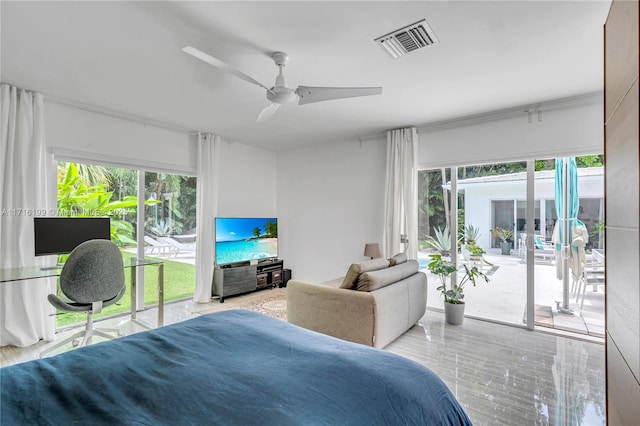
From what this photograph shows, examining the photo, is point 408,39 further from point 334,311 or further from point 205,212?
point 205,212

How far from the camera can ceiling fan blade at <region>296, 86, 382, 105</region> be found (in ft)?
7.85

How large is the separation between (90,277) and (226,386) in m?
2.25

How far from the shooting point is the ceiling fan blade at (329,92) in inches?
94.3

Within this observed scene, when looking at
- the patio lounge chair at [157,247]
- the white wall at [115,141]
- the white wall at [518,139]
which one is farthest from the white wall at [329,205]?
the patio lounge chair at [157,247]

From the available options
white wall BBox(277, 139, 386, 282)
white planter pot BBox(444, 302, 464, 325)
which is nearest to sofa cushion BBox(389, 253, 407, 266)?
white planter pot BBox(444, 302, 464, 325)

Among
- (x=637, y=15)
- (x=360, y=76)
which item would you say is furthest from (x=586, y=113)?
(x=637, y=15)

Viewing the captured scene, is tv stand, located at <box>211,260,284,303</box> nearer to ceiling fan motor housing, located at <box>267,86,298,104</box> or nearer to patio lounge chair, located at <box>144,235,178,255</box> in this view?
patio lounge chair, located at <box>144,235,178,255</box>

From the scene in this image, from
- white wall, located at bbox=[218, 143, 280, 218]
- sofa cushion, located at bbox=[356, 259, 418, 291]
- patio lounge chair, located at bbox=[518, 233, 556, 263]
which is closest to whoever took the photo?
sofa cushion, located at bbox=[356, 259, 418, 291]

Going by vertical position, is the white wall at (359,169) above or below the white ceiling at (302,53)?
below

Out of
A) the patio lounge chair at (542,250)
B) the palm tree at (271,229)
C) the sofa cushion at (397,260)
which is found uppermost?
the palm tree at (271,229)

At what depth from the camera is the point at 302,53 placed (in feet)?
7.88

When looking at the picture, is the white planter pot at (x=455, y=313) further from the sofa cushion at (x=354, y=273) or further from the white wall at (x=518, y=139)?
the white wall at (x=518, y=139)

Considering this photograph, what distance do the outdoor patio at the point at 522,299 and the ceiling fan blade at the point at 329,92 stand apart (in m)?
2.85

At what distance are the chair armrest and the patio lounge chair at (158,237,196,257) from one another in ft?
7.50
